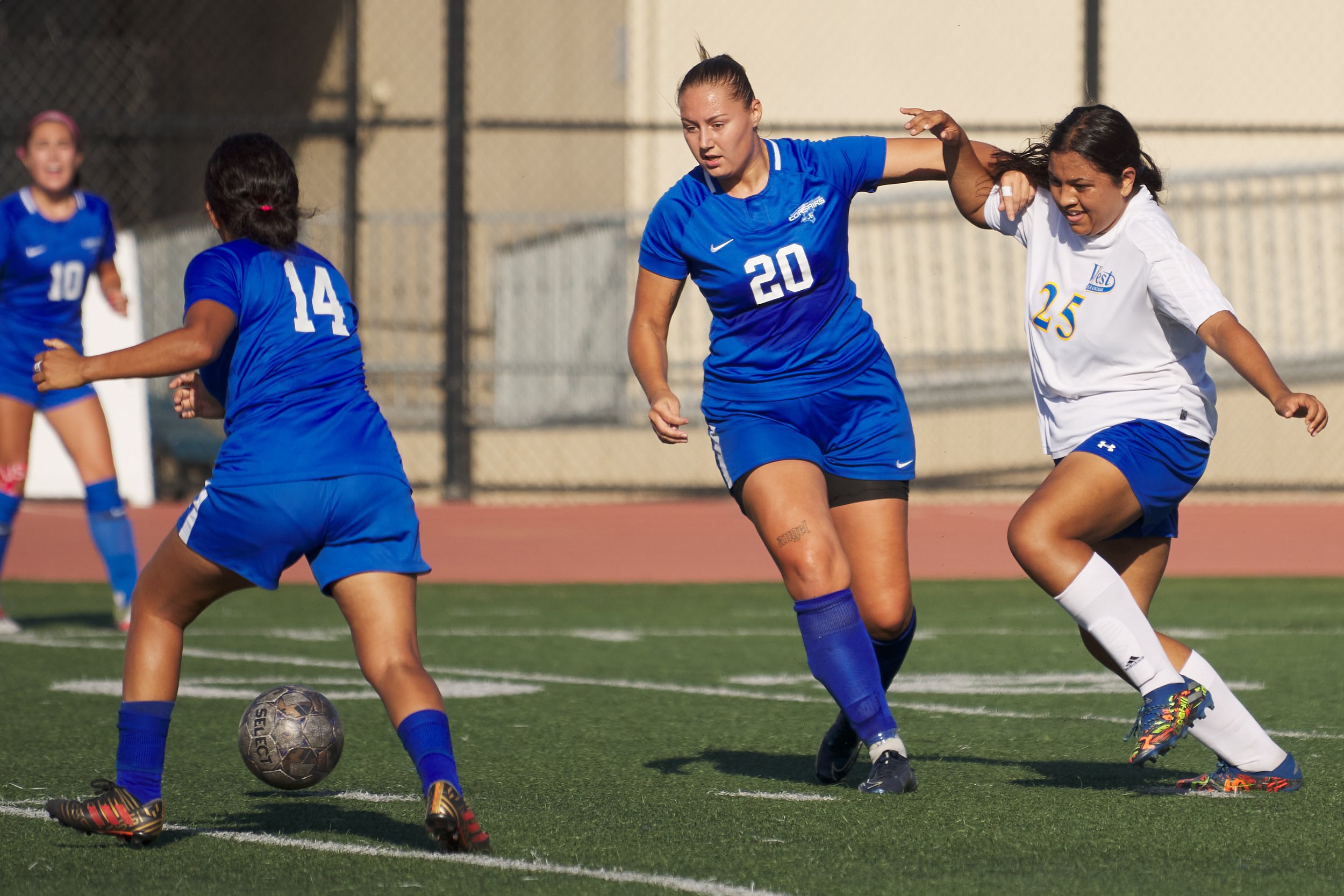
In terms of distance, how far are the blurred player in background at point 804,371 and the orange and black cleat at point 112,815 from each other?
1667 mm

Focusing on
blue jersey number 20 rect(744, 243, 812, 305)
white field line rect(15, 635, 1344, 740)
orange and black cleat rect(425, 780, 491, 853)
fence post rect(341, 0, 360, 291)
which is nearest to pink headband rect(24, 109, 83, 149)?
white field line rect(15, 635, 1344, 740)

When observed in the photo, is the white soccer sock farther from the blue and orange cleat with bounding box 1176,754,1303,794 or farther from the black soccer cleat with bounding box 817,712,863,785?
the blue and orange cleat with bounding box 1176,754,1303,794

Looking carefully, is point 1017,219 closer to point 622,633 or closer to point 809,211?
point 809,211

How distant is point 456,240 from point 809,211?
11.2 meters

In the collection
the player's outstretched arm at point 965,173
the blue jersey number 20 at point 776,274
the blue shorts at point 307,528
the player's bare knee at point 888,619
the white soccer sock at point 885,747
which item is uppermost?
the player's outstretched arm at point 965,173

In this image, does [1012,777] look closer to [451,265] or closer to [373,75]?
[451,265]

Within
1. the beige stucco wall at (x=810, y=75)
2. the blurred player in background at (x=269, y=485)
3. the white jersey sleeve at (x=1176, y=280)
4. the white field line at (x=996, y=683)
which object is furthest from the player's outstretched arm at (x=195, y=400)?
the beige stucco wall at (x=810, y=75)

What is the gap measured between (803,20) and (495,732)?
1390cm

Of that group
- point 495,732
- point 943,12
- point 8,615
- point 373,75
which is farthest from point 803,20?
point 495,732

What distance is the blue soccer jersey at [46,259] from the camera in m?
8.93

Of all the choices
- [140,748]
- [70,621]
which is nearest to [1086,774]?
[140,748]

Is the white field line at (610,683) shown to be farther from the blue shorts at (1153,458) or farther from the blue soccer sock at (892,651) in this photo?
the blue shorts at (1153,458)

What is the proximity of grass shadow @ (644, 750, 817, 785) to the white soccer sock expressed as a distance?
381 mm

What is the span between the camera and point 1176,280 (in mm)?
4898
